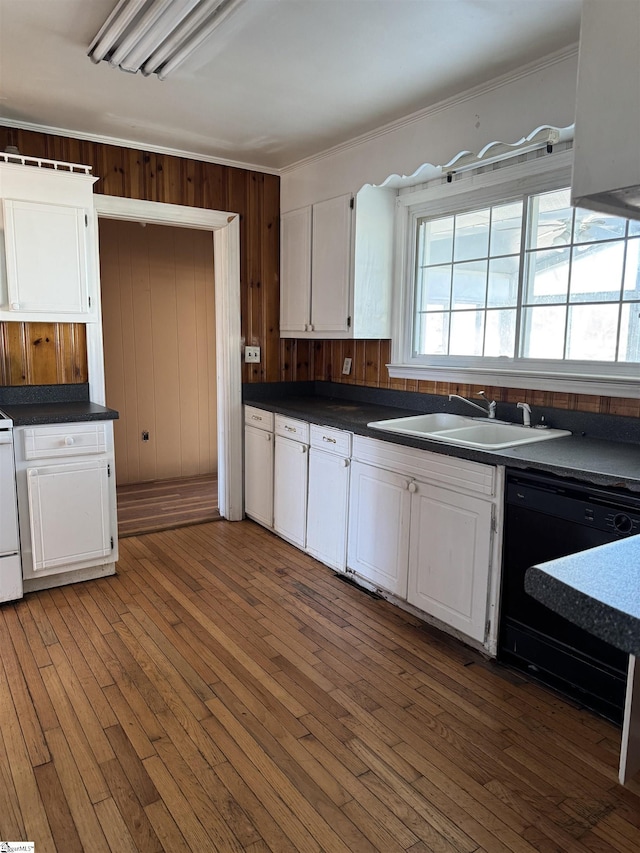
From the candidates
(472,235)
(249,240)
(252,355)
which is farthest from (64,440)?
(472,235)

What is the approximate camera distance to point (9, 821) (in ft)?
5.24

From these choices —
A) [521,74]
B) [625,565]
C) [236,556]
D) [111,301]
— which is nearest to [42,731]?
[236,556]

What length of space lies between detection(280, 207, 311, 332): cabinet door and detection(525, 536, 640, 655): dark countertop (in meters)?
3.12

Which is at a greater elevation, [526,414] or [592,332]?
[592,332]

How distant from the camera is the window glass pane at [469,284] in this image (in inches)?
124

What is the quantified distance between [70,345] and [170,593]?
5.16 ft

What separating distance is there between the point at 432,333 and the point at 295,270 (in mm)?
1087

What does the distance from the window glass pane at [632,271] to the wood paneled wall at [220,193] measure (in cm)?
237

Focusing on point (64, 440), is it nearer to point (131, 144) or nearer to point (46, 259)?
point (46, 259)

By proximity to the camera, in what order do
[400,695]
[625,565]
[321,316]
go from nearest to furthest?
[625,565], [400,695], [321,316]

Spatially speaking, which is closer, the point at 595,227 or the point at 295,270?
the point at 595,227

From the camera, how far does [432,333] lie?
3.48 meters

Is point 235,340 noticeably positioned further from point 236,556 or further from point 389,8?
point 389,8

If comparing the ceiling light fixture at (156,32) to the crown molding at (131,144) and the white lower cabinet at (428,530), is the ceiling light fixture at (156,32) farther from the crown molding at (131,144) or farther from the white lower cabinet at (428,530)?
the white lower cabinet at (428,530)
